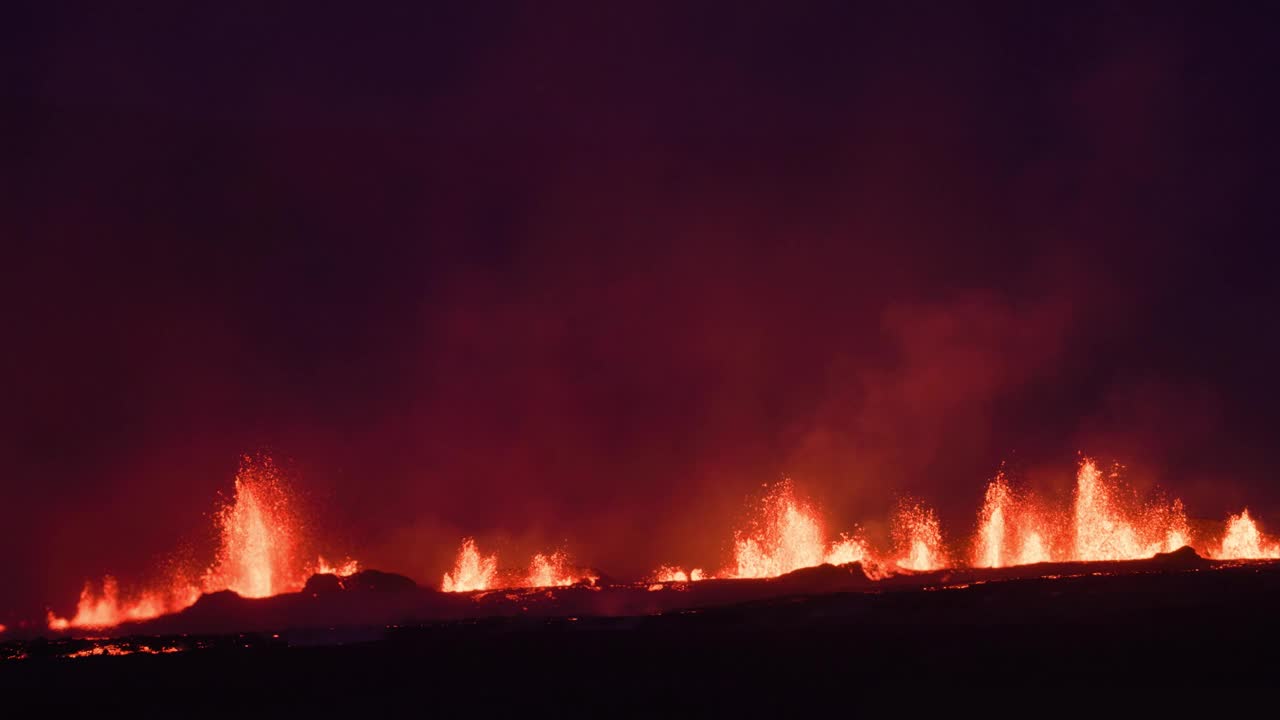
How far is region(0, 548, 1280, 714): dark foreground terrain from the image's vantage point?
33219mm

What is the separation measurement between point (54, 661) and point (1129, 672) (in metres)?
38.3

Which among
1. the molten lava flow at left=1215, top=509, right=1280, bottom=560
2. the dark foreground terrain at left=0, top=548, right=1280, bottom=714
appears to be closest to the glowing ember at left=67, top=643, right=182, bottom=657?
the dark foreground terrain at left=0, top=548, right=1280, bottom=714

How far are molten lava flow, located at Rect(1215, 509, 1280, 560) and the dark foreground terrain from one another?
70682 millimetres

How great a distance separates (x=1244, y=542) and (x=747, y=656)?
98.0 m

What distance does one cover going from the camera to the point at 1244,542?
116 meters

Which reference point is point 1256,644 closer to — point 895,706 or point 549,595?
point 895,706

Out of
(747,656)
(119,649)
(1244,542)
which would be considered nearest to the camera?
(747,656)

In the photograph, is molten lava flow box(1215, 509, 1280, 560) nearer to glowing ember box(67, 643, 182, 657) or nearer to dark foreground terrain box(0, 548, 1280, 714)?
dark foreground terrain box(0, 548, 1280, 714)

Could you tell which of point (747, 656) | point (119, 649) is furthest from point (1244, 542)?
point (119, 649)

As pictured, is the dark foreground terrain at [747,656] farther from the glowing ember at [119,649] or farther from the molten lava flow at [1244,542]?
the molten lava flow at [1244,542]

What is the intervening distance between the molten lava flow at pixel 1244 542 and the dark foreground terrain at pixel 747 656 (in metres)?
70.7

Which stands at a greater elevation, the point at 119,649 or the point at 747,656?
the point at 119,649

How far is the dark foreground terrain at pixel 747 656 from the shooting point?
109ft

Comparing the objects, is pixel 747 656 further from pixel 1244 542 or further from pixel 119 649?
pixel 1244 542
